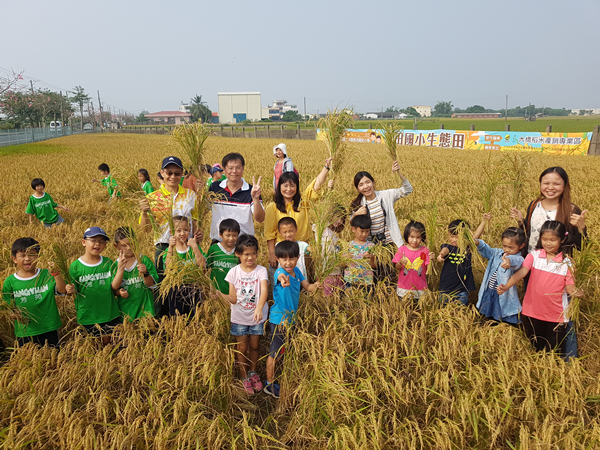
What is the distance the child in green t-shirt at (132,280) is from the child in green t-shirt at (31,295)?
47 centimetres

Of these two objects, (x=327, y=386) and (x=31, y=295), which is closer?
(x=327, y=386)

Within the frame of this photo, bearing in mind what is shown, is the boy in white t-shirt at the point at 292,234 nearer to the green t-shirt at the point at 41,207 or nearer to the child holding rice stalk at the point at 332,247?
the child holding rice stalk at the point at 332,247

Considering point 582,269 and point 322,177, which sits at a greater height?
point 322,177

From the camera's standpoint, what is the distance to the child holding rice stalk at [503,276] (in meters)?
3.29

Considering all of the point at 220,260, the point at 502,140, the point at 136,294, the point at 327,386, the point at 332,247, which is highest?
the point at 502,140

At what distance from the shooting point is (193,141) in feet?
12.5

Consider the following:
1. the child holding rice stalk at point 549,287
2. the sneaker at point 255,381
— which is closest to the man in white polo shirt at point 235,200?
the sneaker at point 255,381

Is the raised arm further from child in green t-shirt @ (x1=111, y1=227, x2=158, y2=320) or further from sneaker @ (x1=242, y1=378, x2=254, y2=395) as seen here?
sneaker @ (x1=242, y1=378, x2=254, y2=395)

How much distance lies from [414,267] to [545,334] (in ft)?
3.76

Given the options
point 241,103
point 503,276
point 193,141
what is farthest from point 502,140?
point 241,103

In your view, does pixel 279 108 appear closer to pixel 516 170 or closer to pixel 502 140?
pixel 502 140

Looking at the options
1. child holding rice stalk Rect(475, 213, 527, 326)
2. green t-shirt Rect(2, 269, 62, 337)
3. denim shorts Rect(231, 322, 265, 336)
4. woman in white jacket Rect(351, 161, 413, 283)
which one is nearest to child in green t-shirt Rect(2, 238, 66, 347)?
green t-shirt Rect(2, 269, 62, 337)

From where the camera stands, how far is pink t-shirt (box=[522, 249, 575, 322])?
298 centimetres

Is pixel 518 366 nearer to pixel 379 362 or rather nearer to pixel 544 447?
pixel 544 447
